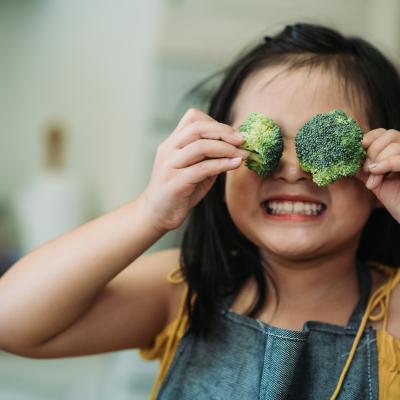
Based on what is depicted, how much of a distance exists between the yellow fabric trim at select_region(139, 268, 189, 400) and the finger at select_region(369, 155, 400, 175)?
1.34 feet

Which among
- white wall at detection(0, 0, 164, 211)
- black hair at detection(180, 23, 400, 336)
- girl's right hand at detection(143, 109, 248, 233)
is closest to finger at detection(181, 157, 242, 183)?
girl's right hand at detection(143, 109, 248, 233)

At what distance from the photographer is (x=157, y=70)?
1.99m

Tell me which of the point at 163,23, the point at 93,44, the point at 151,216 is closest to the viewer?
the point at 151,216

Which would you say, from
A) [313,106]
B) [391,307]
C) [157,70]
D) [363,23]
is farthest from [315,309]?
[363,23]

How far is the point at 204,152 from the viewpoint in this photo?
79 cm

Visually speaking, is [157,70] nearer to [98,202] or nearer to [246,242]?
[98,202]

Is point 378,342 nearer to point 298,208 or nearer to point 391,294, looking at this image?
point 391,294

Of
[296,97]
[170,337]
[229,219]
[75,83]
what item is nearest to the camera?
[296,97]

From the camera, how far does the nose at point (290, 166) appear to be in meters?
0.85

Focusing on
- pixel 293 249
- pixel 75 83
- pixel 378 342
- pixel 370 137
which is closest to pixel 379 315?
pixel 378 342

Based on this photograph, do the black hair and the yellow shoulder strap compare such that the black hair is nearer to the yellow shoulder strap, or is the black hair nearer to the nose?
the yellow shoulder strap

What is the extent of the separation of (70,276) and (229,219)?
0.35m

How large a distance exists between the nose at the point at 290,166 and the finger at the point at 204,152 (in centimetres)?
8

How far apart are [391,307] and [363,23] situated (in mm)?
1404
